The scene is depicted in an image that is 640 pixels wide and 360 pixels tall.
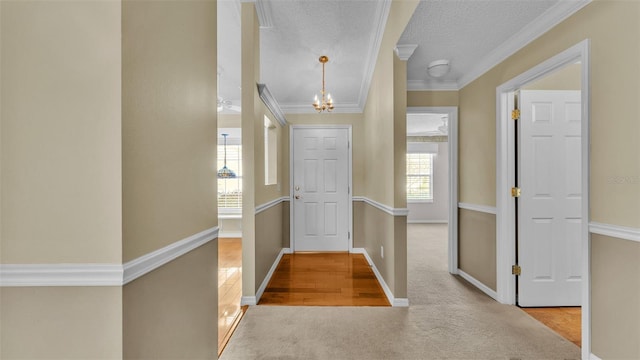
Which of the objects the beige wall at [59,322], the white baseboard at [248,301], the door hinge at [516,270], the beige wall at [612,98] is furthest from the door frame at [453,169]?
the beige wall at [59,322]

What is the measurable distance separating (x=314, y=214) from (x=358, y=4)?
2.97m

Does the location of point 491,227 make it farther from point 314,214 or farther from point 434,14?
point 314,214

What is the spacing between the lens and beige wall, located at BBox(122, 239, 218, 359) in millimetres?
740

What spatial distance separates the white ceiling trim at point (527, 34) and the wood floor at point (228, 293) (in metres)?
3.25

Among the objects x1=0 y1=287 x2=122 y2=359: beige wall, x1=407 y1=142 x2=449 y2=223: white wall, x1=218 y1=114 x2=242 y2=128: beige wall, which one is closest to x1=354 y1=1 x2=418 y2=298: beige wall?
x1=0 y1=287 x2=122 y2=359: beige wall

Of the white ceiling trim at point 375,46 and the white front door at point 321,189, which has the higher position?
the white ceiling trim at point 375,46

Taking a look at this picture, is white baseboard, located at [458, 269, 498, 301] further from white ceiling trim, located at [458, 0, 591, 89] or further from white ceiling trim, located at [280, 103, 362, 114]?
white ceiling trim, located at [280, 103, 362, 114]

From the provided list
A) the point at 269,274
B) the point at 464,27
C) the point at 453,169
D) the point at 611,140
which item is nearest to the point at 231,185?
the point at 269,274

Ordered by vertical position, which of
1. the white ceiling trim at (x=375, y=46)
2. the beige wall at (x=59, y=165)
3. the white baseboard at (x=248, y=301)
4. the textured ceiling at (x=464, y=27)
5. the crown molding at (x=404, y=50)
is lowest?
the white baseboard at (x=248, y=301)

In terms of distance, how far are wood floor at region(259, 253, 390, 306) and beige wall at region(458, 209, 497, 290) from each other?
3.52 ft

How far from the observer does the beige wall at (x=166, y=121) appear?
27.9 inches

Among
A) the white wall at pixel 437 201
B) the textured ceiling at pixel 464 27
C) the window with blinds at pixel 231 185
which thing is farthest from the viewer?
the white wall at pixel 437 201

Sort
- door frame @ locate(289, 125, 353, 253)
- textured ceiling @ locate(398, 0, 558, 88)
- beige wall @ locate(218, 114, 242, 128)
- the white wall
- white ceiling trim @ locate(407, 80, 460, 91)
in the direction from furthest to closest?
the white wall < beige wall @ locate(218, 114, 242, 128) < door frame @ locate(289, 125, 353, 253) < white ceiling trim @ locate(407, 80, 460, 91) < textured ceiling @ locate(398, 0, 558, 88)

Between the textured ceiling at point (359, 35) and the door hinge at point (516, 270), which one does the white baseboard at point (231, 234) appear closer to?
the textured ceiling at point (359, 35)
